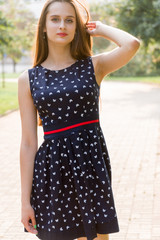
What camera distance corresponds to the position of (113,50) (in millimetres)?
2510

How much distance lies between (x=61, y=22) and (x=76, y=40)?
0.50 ft

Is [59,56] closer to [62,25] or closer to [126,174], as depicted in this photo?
[62,25]

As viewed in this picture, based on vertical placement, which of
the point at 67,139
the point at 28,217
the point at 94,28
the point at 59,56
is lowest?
the point at 28,217

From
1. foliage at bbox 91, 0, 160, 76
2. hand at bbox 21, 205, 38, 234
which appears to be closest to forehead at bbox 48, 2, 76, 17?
hand at bbox 21, 205, 38, 234

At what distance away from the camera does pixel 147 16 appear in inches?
781

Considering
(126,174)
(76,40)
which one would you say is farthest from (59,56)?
(126,174)

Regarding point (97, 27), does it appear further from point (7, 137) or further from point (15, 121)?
point (15, 121)

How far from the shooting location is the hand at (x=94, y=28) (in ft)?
8.24

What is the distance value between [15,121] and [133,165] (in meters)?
6.22

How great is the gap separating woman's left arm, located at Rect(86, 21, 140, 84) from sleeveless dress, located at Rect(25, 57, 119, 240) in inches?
5.2

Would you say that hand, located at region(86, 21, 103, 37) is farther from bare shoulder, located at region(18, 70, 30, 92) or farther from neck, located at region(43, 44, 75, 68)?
bare shoulder, located at region(18, 70, 30, 92)

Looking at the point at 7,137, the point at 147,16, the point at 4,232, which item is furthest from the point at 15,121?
the point at 147,16

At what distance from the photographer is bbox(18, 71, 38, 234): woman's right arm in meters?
2.43

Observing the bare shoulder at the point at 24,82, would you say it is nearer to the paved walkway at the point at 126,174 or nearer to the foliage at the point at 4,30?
the paved walkway at the point at 126,174
